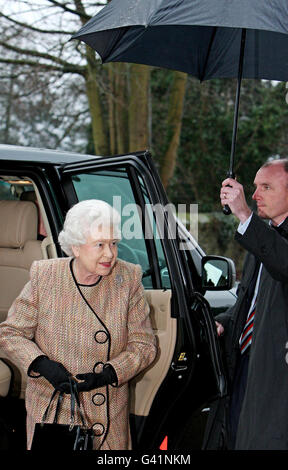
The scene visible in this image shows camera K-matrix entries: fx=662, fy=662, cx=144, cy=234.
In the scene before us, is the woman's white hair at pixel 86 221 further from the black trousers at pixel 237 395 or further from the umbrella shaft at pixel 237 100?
the black trousers at pixel 237 395

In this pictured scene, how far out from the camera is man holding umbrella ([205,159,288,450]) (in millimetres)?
2816

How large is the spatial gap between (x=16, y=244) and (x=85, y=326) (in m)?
1.54

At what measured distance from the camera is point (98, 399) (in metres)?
3.00

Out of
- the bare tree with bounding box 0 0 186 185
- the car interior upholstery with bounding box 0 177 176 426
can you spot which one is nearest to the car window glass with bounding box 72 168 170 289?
the car interior upholstery with bounding box 0 177 176 426

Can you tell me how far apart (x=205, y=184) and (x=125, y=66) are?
7.13 meters

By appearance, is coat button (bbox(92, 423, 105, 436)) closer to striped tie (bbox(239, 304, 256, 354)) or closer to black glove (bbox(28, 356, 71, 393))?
black glove (bbox(28, 356, 71, 393))

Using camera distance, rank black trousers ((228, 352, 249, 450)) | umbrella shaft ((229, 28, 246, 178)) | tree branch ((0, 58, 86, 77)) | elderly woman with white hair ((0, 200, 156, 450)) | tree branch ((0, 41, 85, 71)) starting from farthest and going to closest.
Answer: tree branch ((0, 58, 86, 77))
tree branch ((0, 41, 85, 71))
black trousers ((228, 352, 249, 450))
umbrella shaft ((229, 28, 246, 178))
elderly woman with white hair ((0, 200, 156, 450))

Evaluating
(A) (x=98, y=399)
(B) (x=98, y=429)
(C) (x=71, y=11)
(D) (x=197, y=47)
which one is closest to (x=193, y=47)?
(D) (x=197, y=47)

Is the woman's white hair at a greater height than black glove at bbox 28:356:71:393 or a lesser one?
greater

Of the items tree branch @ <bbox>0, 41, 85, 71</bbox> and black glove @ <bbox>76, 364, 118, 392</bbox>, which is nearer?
black glove @ <bbox>76, 364, 118, 392</bbox>

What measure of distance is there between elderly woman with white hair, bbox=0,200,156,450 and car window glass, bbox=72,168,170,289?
2.43 feet

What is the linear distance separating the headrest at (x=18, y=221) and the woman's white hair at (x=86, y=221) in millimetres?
1344

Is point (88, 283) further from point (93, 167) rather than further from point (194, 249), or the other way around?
point (194, 249)
